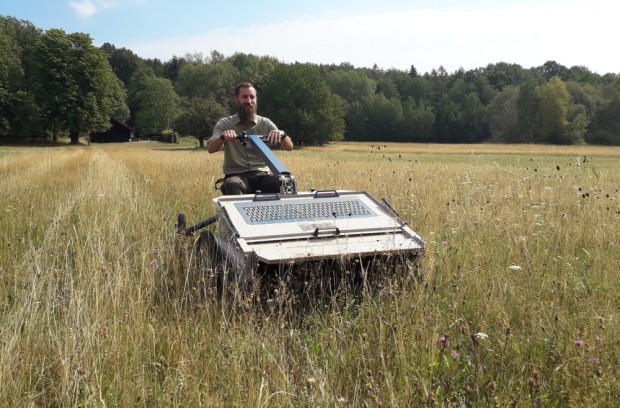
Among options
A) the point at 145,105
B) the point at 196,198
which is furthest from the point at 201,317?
the point at 145,105

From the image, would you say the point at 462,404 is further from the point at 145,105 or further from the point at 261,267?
the point at 145,105

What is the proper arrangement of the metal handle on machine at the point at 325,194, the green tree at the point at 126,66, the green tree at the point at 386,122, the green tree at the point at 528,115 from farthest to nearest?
1. the green tree at the point at 126,66
2. the green tree at the point at 386,122
3. the green tree at the point at 528,115
4. the metal handle on machine at the point at 325,194

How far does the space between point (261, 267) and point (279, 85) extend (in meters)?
64.7

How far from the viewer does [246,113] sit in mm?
5723

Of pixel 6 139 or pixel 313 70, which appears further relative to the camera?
pixel 313 70

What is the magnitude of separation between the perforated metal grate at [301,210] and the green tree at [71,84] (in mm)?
60663

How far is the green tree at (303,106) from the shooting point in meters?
64.1

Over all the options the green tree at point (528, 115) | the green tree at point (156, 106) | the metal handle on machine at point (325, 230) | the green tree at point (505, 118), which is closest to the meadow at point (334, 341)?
the metal handle on machine at point (325, 230)

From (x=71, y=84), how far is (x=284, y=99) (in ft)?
81.6

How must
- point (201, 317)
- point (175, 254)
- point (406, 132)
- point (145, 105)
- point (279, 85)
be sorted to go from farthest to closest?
point (406, 132) < point (145, 105) < point (279, 85) < point (175, 254) < point (201, 317)

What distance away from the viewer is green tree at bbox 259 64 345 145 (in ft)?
210

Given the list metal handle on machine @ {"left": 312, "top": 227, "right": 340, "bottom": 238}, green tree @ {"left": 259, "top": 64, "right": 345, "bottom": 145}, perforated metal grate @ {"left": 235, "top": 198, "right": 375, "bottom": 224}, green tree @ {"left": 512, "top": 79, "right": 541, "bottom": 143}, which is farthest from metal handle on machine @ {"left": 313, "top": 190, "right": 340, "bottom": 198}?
green tree @ {"left": 512, "top": 79, "right": 541, "bottom": 143}

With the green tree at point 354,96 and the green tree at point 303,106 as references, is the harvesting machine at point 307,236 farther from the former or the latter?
the green tree at point 354,96

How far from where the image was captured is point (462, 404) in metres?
2.16
